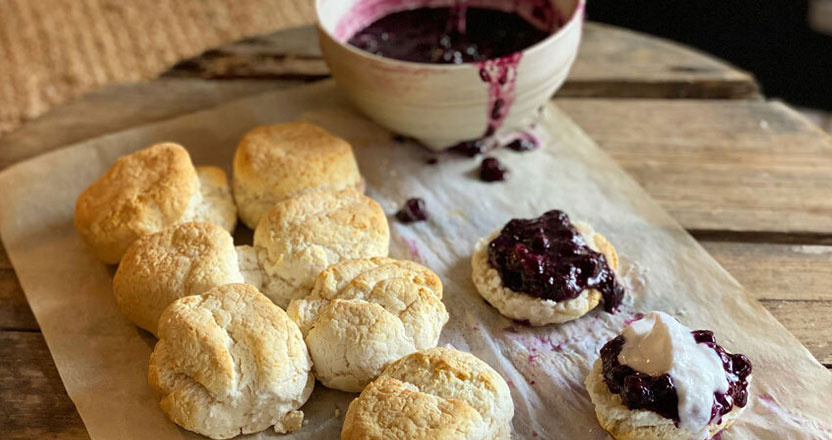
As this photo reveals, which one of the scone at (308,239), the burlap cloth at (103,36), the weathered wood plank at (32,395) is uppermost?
the burlap cloth at (103,36)

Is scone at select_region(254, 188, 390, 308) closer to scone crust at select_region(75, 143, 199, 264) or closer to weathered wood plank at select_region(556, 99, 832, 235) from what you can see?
scone crust at select_region(75, 143, 199, 264)

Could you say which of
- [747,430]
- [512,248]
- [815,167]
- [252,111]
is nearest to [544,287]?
[512,248]

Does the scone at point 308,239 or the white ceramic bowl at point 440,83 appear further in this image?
the white ceramic bowl at point 440,83

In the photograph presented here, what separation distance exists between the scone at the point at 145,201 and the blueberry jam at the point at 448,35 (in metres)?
0.76

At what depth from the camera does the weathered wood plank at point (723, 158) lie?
2652 millimetres

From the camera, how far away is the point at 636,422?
75.5 inches

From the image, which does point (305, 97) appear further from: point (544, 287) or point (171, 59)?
point (544, 287)

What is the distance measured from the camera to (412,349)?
208 cm

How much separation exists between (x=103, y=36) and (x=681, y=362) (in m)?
3.06

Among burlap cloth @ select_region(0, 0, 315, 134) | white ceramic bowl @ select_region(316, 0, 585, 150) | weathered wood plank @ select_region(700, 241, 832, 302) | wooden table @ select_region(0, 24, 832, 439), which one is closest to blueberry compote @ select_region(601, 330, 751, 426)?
wooden table @ select_region(0, 24, 832, 439)

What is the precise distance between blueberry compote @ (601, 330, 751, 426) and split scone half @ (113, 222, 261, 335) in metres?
1.02

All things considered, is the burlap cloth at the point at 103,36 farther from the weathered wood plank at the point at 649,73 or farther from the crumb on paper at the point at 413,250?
the crumb on paper at the point at 413,250

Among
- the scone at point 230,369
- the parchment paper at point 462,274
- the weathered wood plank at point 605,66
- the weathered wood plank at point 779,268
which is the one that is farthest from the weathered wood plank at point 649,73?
the scone at point 230,369

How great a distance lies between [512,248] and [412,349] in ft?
1.49
